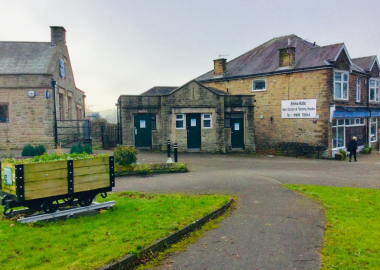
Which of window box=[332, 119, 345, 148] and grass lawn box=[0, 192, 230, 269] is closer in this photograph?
grass lawn box=[0, 192, 230, 269]

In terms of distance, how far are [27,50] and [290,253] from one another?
23756 millimetres

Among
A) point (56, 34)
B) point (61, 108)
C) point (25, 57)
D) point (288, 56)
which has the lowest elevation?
point (61, 108)

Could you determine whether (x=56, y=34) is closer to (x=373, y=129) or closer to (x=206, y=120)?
(x=206, y=120)

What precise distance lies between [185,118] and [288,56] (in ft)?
31.3

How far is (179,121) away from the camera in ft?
74.3

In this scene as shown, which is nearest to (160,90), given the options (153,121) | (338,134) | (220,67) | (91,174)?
(220,67)

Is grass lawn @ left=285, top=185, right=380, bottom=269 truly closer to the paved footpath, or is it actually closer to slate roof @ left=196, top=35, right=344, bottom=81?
the paved footpath

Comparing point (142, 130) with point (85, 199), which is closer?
point (85, 199)

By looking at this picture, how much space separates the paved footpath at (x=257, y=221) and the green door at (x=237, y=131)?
25.9ft

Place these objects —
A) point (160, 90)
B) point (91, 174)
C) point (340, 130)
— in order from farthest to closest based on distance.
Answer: point (160, 90), point (340, 130), point (91, 174)

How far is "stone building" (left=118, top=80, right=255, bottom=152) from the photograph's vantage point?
22422 millimetres

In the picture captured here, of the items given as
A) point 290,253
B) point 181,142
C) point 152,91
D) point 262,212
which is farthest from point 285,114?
point 290,253

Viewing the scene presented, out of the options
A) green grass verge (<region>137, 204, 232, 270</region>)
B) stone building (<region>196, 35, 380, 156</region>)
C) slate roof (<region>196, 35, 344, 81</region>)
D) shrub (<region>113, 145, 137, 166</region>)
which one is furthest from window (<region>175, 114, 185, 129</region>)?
green grass verge (<region>137, 204, 232, 270</region>)

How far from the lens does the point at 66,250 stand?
524 cm
